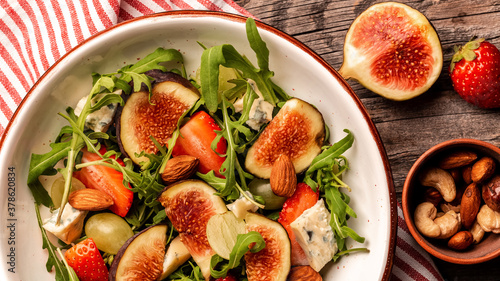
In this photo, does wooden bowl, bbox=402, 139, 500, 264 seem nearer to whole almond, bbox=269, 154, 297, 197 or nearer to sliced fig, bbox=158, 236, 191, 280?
whole almond, bbox=269, 154, 297, 197

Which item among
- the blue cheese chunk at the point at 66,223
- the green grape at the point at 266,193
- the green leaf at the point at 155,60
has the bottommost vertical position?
the green grape at the point at 266,193

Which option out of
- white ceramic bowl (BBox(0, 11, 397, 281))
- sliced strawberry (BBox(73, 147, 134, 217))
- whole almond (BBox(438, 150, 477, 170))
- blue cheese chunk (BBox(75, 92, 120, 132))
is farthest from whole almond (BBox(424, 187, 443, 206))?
blue cheese chunk (BBox(75, 92, 120, 132))

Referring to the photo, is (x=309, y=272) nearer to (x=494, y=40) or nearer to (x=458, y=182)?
(x=458, y=182)

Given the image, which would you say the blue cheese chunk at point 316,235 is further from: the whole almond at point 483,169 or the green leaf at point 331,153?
the whole almond at point 483,169

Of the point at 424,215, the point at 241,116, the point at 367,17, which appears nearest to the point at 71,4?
the point at 241,116

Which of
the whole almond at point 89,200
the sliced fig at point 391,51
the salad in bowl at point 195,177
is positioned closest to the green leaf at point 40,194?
the salad in bowl at point 195,177

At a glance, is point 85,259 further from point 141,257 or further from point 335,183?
point 335,183
